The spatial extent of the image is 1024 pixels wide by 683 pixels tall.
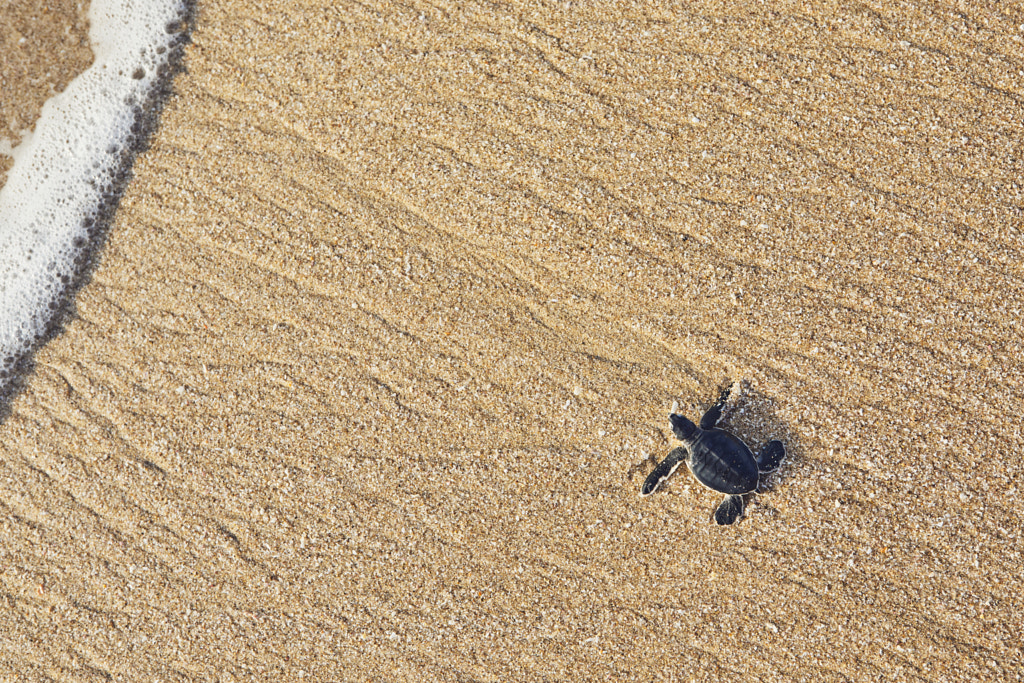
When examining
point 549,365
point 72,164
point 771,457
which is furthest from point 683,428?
point 72,164

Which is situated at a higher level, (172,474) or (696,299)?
(696,299)

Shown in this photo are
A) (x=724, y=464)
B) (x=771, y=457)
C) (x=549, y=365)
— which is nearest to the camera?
(x=724, y=464)

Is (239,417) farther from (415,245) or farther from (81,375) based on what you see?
(415,245)

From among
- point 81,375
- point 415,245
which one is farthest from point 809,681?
point 81,375

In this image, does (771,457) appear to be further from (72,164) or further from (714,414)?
(72,164)

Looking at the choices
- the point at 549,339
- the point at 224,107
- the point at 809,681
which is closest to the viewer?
the point at 809,681
